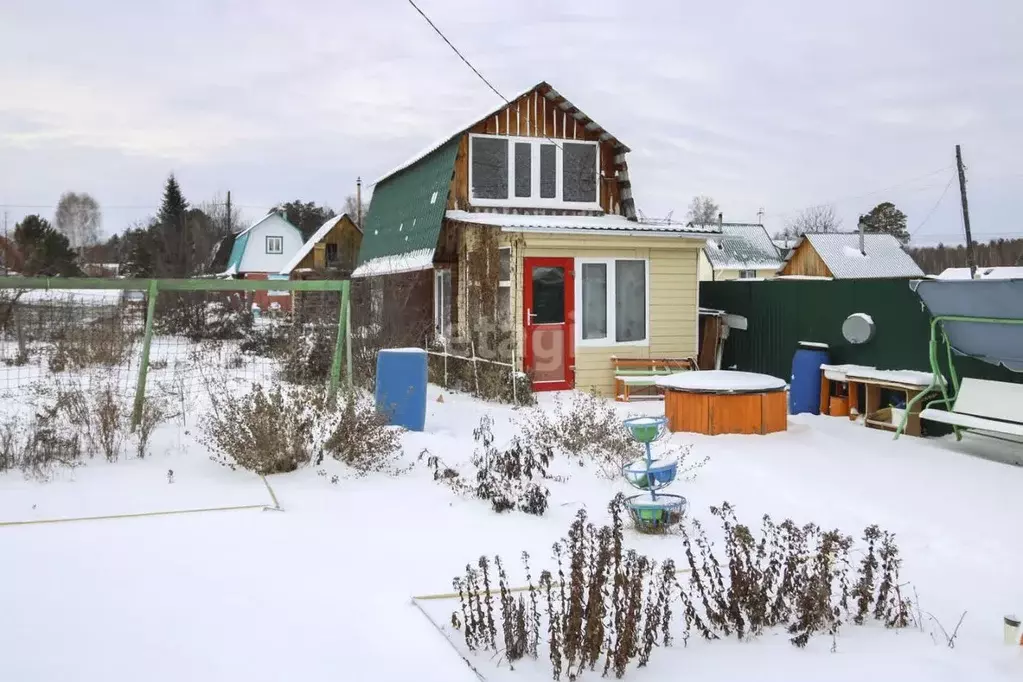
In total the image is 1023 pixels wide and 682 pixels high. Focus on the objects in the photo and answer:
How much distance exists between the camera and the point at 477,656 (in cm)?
403

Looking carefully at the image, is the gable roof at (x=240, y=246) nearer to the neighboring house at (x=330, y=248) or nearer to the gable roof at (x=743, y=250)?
the neighboring house at (x=330, y=248)

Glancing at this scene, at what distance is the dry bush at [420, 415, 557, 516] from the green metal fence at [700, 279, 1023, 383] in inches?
234

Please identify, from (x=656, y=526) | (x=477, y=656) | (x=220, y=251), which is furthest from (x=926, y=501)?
(x=220, y=251)

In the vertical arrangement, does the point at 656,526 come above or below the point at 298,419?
below

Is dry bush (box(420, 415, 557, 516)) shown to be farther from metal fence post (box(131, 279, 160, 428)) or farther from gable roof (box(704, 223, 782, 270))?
gable roof (box(704, 223, 782, 270))

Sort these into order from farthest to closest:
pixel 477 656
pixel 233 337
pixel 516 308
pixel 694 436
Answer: pixel 233 337
pixel 516 308
pixel 694 436
pixel 477 656

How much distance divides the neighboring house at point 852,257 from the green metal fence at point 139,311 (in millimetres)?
27573

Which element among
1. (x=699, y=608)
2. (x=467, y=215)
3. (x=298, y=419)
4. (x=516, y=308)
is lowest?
(x=699, y=608)

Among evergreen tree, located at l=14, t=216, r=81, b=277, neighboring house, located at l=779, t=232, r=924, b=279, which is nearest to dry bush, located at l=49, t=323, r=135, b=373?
evergreen tree, located at l=14, t=216, r=81, b=277

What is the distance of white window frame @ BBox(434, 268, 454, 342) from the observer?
16.8m

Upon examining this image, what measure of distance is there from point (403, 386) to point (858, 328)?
259 inches

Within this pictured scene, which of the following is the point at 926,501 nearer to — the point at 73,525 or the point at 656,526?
the point at 656,526

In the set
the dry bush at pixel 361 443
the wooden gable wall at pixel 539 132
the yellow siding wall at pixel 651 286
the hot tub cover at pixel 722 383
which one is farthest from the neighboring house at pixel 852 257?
the dry bush at pixel 361 443

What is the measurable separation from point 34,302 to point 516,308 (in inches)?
353
